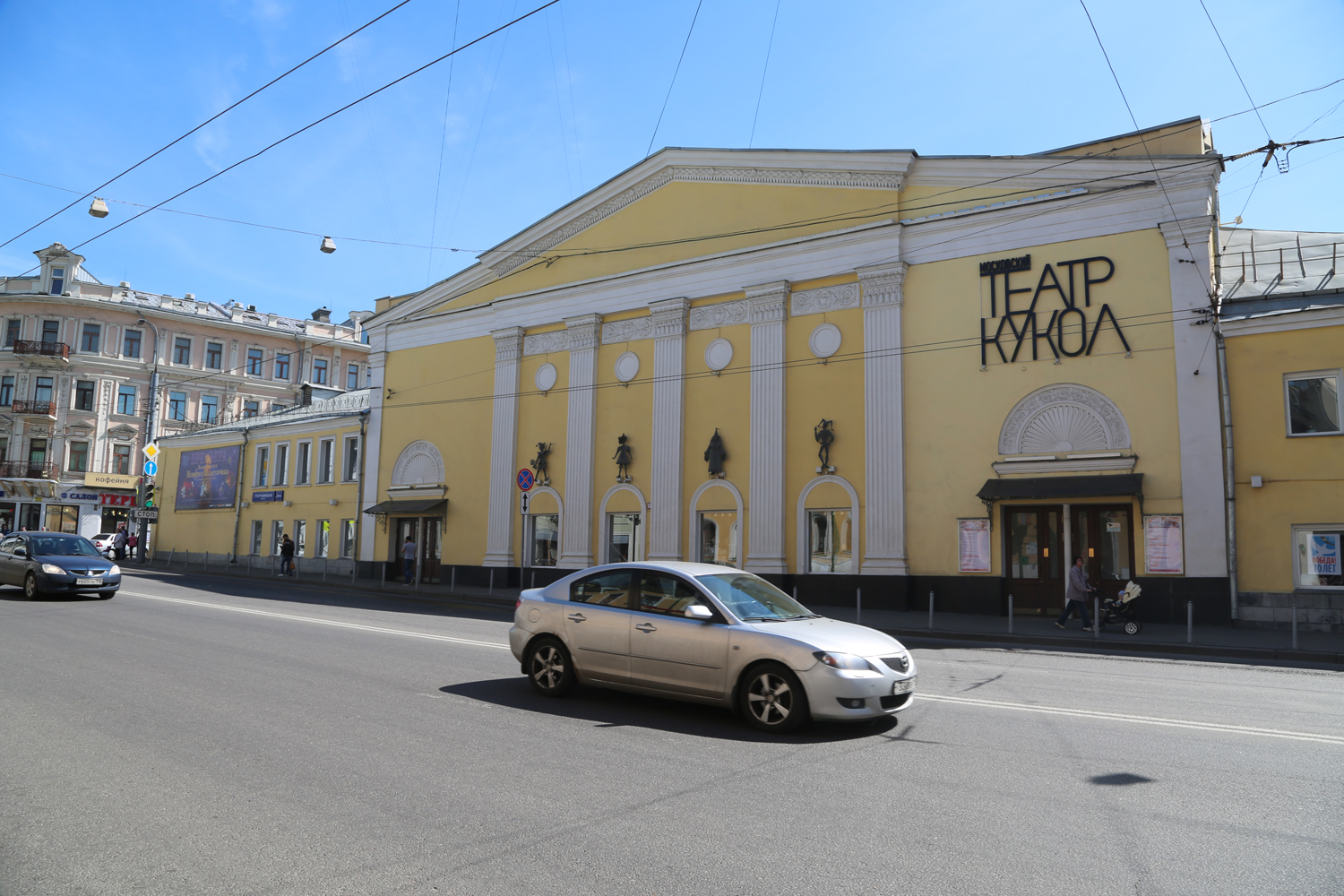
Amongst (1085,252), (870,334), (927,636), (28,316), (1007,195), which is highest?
(28,316)

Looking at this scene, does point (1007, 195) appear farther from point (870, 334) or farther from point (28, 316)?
point (28, 316)

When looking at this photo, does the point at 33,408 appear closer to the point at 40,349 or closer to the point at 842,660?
the point at 40,349

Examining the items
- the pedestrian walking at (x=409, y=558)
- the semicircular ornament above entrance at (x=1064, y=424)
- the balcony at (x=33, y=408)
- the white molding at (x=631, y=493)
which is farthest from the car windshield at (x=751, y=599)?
the balcony at (x=33, y=408)

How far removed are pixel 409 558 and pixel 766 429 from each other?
13905 millimetres

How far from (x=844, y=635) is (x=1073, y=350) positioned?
15.4 m

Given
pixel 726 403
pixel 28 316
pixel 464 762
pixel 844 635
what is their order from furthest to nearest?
pixel 28 316 → pixel 726 403 → pixel 844 635 → pixel 464 762

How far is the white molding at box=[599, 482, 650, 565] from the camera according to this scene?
2609cm

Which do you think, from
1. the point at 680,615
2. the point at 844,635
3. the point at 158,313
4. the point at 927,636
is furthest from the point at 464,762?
the point at 158,313

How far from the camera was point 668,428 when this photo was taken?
2606cm

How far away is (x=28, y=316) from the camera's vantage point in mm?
52438

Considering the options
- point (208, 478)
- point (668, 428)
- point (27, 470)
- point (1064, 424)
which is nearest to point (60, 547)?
point (668, 428)

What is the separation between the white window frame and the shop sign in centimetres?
5777

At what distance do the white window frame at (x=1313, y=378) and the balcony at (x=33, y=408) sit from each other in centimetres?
6109

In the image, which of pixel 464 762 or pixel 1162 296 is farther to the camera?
pixel 1162 296
